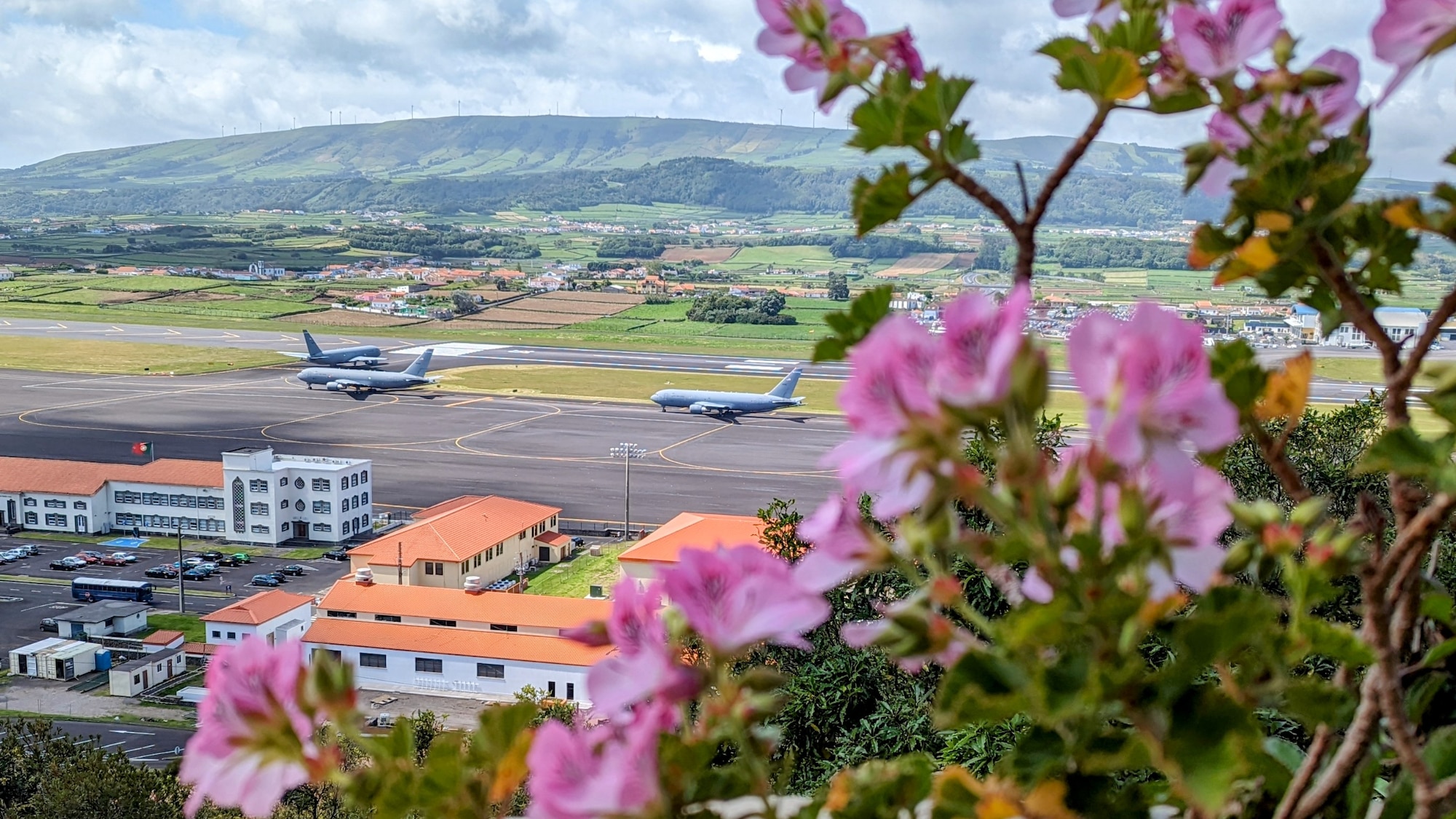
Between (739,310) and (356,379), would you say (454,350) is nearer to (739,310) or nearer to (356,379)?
(356,379)

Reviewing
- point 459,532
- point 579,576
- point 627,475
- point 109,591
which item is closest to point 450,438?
point 627,475

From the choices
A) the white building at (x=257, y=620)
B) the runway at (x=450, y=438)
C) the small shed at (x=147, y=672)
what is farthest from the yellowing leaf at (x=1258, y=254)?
the runway at (x=450, y=438)

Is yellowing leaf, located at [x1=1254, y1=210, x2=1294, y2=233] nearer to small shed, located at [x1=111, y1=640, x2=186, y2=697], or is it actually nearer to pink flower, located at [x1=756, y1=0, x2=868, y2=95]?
pink flower, located at [x1=756, y1=0, x2=868, y2=95]

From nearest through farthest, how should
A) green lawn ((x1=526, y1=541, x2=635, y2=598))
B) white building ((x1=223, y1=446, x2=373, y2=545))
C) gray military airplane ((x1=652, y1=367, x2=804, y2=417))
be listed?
green lawn ((x1=526, y1=541, x2=635, y2=598)) → white building ((x1=223, y1=446, x2=373, y2=545)) → gray military airplane ((x1=652, y1=367, x2=804, y2=417))

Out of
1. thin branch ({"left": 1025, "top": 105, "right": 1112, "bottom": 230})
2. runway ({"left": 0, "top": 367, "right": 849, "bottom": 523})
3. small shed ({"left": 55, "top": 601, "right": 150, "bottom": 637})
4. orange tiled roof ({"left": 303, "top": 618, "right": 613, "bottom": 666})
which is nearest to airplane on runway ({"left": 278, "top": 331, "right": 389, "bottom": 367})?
runway ({"left": 0, "top": 367, "right": 849, "bottom": 523})

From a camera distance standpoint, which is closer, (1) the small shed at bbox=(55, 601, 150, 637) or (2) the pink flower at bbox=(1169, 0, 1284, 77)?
(2) the pink flower at bbox=(1169, 0, 1284, 77)

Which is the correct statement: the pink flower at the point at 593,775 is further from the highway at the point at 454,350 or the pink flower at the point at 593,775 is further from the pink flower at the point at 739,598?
the highway at the point at 454,350

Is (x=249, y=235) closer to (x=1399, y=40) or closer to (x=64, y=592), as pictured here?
(x=64, y=592)
